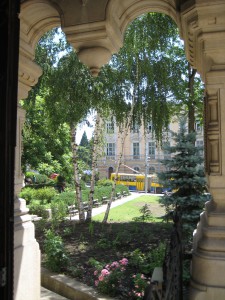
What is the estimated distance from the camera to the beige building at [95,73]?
1.58 metres

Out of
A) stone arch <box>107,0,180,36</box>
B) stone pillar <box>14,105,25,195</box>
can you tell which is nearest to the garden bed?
stone pillar <box>14,105,25,195</box>

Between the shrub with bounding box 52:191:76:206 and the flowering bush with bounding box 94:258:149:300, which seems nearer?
the flowering bush with bounding box 94:258:149:300

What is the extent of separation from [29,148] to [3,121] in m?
12.5

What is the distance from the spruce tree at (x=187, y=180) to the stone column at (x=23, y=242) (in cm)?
473

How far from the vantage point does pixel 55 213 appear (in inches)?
385

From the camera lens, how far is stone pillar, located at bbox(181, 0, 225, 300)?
82.5 inches

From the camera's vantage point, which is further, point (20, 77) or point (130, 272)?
point (130, 272)

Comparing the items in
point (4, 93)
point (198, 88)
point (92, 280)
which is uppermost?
point (198, 88)

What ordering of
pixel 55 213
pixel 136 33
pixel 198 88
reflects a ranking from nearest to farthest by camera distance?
pixel 136 33 → pixel 55 213 → pixel 198 88

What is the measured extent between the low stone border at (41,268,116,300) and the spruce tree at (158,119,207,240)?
3327 mm

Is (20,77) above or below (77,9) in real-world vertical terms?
below

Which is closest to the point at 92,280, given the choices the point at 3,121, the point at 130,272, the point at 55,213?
the point at 130,272

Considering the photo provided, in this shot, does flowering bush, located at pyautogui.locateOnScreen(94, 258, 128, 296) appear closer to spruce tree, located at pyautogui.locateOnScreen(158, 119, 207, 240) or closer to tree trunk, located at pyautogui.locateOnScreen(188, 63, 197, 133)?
spruce tree, located at pyautogui.locateOnScreen(158, 119, 207, 240)

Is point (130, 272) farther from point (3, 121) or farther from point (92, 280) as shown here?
point (3, 121)
